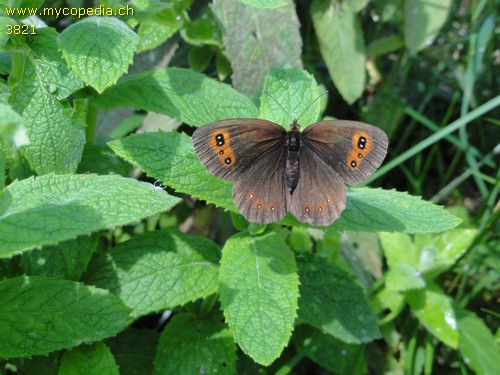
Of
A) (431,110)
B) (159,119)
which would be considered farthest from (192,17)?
(431,110)

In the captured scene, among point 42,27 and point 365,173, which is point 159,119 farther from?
point 365,173

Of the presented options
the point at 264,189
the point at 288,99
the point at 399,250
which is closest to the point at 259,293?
the point at 264,189

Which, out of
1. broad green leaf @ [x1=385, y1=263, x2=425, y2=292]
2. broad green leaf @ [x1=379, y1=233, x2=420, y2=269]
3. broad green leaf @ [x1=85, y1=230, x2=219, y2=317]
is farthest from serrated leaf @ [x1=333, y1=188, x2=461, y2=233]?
broad green leaf @ [x1=379, y1=233, x2=420, y2=269]

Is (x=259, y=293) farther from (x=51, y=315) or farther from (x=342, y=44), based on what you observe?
(x=342, y=44)

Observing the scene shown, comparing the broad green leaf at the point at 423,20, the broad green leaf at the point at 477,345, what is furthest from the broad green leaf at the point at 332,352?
the broad green leaf at the point at 423,20

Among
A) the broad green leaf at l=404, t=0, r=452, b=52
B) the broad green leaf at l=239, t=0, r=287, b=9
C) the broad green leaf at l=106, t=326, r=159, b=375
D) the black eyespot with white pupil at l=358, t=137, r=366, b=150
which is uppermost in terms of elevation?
the broad green leaf at l=239, t=0, r=287, b=9

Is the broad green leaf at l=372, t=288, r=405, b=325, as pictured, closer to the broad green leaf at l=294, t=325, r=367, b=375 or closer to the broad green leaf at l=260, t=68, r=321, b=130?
the broad green leaf at l=294, t=325, r=367, b=375
